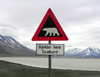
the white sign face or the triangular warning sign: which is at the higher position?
the triangular warning sign

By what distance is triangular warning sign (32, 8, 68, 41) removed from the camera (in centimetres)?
612

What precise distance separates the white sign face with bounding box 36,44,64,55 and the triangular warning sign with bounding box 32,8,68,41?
0.23 m

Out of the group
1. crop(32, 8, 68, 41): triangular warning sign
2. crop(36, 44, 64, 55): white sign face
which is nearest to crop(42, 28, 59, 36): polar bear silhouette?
crop(32, 8, 68, 41): triangular warning sign

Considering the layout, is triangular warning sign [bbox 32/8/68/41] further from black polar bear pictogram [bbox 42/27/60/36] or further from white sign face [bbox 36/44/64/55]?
white sign face [bbox 36/44/64/55]

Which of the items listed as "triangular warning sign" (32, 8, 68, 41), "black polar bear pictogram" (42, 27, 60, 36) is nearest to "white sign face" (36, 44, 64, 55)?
"triangular warning sign" (32, 8, 68, 41)

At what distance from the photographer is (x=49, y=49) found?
20.1ft

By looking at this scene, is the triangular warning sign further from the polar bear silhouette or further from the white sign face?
the white sign face

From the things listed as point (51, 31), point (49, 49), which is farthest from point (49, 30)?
Result: point (49, 49)

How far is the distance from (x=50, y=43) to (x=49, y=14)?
1.08 metres

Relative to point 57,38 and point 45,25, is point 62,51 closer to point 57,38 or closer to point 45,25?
point 57,38

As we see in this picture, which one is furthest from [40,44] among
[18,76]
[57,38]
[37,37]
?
[18,76]

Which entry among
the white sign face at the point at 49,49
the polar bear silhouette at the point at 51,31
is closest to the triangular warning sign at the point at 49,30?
the polar bear silhouette at the point at 51,31

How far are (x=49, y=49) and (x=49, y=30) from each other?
0.70m

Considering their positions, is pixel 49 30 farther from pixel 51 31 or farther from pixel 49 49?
pixel 49 49
